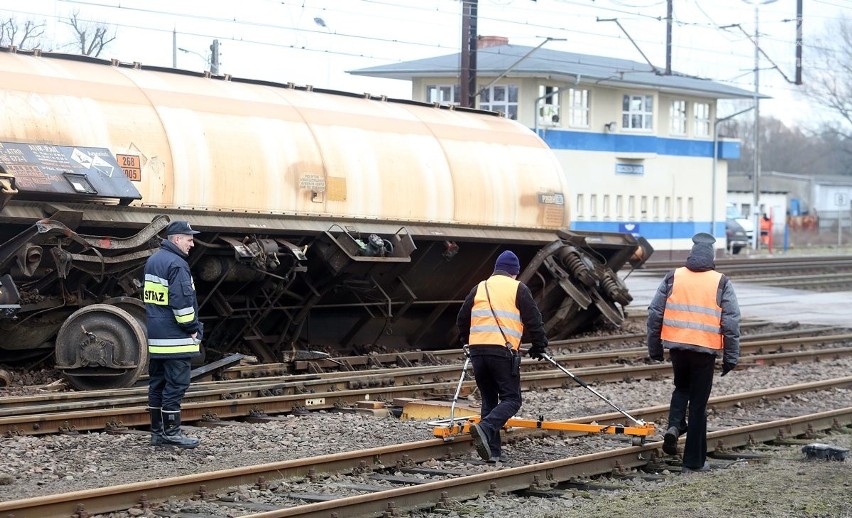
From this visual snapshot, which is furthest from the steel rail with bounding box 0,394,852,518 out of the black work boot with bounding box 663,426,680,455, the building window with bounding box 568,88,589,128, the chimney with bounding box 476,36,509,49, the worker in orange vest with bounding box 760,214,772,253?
the worker in orange vest with bounding box 760,214,772,253

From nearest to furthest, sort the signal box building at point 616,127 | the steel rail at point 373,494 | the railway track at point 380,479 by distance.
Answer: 1. the steel rail at point 373,494
2. the railway track at point 380,479
3. the signal box building at point 616,127

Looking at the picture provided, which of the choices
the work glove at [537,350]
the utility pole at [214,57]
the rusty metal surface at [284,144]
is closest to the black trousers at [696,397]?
the work glove at [537,350]

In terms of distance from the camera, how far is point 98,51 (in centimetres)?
2786

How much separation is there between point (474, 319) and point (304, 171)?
20.5 ft

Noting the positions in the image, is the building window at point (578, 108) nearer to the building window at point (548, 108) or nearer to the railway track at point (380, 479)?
the building window at point (548, 108)

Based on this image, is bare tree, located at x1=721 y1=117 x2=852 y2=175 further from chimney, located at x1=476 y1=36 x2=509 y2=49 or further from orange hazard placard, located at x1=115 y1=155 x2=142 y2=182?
orange hazard placard, located at x1=115 y1=155 x2=142 y2=182

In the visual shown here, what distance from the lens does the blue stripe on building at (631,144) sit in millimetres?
45188

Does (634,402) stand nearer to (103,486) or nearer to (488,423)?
(488,423)

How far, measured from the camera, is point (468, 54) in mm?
25859

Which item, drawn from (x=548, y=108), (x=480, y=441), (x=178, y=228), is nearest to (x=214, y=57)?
(x=548, y=108)

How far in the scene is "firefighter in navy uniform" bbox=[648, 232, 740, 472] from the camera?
8859 mm

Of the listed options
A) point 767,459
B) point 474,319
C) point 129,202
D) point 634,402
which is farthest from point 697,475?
point 129,202

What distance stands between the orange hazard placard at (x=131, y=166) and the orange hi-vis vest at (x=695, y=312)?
21.5 ft

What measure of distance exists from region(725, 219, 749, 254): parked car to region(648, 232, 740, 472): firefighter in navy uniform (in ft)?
141
